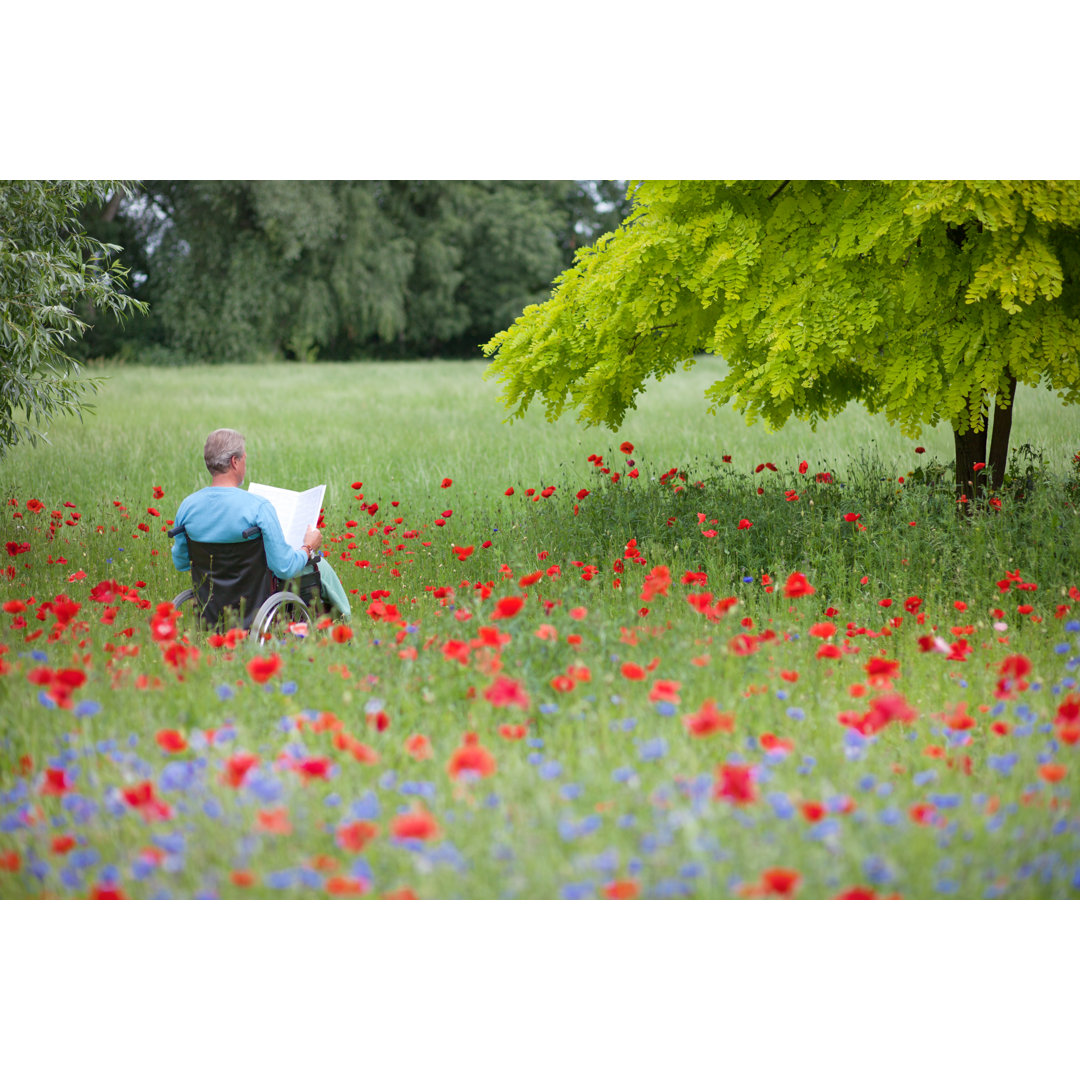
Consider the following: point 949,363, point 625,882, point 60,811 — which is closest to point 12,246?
point 60,811

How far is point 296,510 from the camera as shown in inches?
158

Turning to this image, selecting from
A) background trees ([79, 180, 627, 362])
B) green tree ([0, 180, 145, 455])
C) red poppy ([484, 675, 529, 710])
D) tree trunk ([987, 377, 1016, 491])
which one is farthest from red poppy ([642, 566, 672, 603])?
background trees ([79, 180, 627, 362])

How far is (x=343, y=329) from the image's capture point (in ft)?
34.0

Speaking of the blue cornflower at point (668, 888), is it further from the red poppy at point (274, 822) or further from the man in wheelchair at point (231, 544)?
the man in wheelchair at point (231, 544)

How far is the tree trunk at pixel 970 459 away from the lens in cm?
503

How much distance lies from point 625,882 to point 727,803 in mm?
304

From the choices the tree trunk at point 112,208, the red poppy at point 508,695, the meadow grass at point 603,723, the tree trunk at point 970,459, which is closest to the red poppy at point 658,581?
the meadow grass at point 603,723

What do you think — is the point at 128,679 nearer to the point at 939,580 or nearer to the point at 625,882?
the point at 625,882

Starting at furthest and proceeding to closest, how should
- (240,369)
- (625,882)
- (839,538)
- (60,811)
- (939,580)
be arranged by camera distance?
(240,369) < (839,538) < (939,580) < (60,811) < (625,882)

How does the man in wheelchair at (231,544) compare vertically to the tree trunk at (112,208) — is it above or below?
below

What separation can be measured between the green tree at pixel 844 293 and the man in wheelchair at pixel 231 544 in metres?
1.78

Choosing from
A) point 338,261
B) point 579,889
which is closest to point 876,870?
point 579,889

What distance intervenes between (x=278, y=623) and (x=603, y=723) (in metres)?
1.71

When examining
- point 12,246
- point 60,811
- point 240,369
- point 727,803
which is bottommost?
point 60,811
